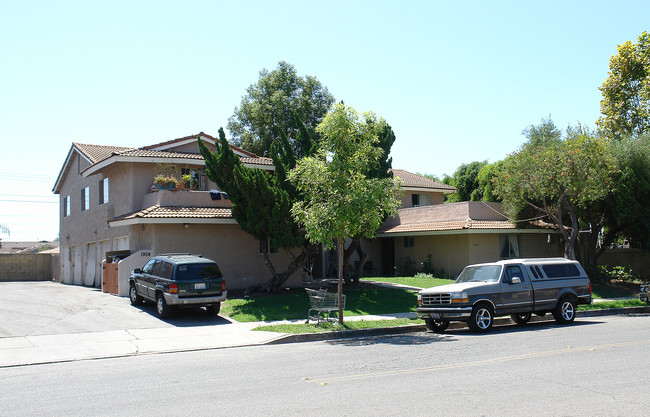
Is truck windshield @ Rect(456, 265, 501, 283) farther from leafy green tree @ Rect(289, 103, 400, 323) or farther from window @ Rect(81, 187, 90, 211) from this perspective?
window @ Rect(81, 187, 90, 211)

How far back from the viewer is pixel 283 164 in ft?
66.0

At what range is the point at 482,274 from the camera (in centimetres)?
1522

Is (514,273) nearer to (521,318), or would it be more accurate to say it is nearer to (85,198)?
(521,318)

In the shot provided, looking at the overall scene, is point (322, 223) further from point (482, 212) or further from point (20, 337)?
point (482, 212)

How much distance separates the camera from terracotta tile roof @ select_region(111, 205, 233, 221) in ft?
67.8

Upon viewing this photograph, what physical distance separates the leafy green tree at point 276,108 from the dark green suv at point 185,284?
26025 millimetres

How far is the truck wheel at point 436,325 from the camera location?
14.9 meters

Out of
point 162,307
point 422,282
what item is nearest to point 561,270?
point 422,282

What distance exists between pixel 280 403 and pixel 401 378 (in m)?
2.28

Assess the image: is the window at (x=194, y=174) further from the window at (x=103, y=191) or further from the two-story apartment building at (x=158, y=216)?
the window at (x=103, y=191)

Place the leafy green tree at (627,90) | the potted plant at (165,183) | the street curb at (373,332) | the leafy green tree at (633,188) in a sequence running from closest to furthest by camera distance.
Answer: the street curb at (373,332), the potted plant at (165,183), the leafy green tree at (633,188), the leafy green tree at (627,90)

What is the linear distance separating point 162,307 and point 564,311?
11632 millimetres

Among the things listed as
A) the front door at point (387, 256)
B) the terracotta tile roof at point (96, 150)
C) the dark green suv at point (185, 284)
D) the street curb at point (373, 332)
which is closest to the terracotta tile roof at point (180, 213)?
the dark green suv at point (185, 284)

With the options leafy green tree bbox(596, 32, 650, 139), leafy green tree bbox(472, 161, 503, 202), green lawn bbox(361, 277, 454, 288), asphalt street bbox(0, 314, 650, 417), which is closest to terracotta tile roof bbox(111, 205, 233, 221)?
green lawn bbox(361, 277, 454, 288)
